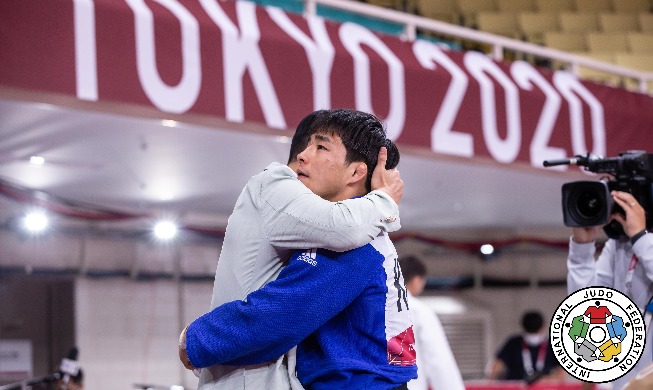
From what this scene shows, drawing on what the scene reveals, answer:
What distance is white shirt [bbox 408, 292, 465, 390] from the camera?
191 inches

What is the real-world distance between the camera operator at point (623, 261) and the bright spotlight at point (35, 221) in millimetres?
5656

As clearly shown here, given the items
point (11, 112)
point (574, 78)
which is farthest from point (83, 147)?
point (574, 78)

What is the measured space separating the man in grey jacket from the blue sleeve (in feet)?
0.16

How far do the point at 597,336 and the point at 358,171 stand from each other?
1.24 m

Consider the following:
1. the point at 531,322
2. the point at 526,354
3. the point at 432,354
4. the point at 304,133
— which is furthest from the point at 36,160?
the point at 304,133

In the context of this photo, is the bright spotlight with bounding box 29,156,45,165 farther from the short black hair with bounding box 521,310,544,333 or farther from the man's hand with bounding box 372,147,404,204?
the man's hand with bounding box 372,147,404,204

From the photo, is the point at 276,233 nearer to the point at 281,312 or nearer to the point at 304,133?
the point at 281,312

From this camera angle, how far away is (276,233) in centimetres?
238

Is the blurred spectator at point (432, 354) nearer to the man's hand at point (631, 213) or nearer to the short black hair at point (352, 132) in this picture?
the man's hand at point (631, 213)

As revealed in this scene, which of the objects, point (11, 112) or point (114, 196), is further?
point (114, 196)

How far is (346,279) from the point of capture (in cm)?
236

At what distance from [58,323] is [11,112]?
4.10m

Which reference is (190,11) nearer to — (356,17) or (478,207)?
(356,17)

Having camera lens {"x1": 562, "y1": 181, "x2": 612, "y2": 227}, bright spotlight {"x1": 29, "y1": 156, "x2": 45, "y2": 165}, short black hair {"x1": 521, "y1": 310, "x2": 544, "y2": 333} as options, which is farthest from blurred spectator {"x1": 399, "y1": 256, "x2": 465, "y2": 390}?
short black hair {"x1": 521, "y1": 310, "x2": 544, "y2": 333}
